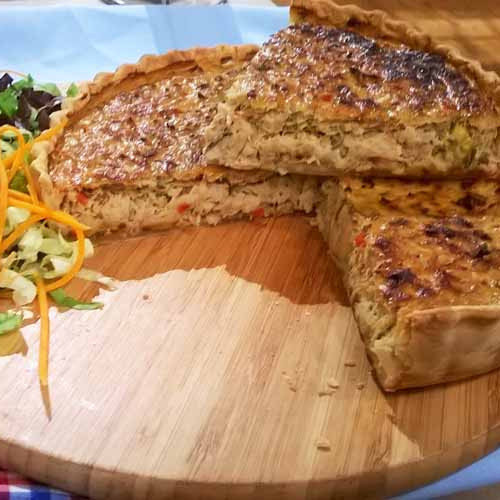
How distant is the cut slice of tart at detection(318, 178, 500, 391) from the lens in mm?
2219

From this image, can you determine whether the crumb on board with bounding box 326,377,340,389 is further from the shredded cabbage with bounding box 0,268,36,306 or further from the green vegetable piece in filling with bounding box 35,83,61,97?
the green vegetable piece in filling with bounding box 35,83,61,97

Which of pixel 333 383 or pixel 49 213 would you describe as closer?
pixel 333 383

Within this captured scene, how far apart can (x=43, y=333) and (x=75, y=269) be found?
33cm

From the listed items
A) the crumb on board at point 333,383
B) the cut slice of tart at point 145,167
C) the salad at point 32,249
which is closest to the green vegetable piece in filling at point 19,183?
the salad at point 32,249

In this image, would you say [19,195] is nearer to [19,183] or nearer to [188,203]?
[19,183]

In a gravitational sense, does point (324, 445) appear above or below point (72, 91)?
below

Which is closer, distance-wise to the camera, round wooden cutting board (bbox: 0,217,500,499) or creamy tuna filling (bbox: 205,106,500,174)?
round wooden cutting board (bbox: 0,217,500,499)

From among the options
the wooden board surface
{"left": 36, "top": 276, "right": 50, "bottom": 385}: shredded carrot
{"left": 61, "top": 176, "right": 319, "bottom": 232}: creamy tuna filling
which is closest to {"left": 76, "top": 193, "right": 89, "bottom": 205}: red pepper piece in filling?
{"left": 61, "top": 176, "right": 319, "bottom": 232}: creamy tuna filling

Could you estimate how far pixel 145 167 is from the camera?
2.96m


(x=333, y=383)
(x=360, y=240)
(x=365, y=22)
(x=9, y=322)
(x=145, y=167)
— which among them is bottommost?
(x=333, y=383)

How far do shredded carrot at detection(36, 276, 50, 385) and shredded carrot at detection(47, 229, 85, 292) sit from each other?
41 mm

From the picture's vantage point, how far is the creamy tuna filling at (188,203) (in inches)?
115

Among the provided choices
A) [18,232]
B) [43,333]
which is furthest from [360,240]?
[18,232]

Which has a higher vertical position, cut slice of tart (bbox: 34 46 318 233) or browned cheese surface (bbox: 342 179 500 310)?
cut slice of tart (bbox: 34 46 318 233)
